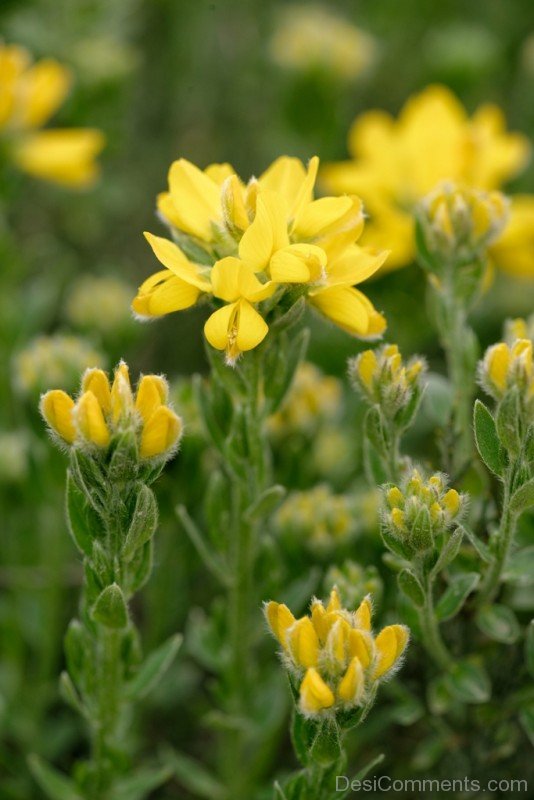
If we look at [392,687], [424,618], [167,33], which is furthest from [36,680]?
[167,33]

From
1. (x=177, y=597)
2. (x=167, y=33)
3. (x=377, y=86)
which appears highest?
(x=167, y=33)

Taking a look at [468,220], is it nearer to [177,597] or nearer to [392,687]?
[392,687]

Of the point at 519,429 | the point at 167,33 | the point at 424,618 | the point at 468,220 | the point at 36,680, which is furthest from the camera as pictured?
the point at 167,33

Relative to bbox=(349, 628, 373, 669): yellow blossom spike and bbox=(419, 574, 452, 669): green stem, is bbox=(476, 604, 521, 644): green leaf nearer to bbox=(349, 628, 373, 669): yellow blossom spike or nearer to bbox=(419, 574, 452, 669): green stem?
bbox=(419, 574, 452, 669): green stem

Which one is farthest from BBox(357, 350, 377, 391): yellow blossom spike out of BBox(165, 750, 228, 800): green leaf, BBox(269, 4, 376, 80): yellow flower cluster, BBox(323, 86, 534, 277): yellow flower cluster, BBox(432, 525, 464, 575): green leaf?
BBox(269, 4, 376, 80): yellow flower cluster

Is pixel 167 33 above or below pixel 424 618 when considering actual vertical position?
above

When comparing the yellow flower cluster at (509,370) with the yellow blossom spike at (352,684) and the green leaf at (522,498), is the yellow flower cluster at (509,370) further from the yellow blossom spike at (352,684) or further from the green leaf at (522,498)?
the yellow blossom spike at (352,684)
